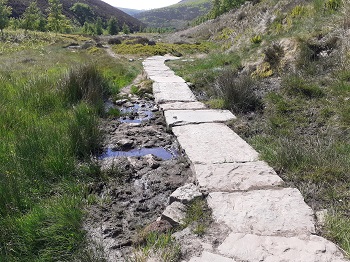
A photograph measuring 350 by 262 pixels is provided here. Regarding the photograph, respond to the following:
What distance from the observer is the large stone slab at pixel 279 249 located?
149 centimetres

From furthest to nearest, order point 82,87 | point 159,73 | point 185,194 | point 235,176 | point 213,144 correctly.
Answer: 1. point 159,73
2. point 82,87
3. point 213,144
4. point 235,176
5. point 185,194

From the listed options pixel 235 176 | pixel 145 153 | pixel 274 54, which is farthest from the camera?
pixel 274 54

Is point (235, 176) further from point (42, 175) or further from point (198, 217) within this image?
point (42, 175)

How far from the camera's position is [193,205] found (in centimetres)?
201

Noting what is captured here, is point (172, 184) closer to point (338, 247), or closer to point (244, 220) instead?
point (244, 220)

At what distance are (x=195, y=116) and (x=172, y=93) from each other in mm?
1427

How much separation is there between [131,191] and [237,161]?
909 mm

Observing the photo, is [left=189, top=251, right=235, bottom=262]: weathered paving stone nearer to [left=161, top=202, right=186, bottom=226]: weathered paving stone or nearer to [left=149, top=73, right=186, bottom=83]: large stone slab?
[left=161, top=202, right=186, bottom=226]: weathered paving stone

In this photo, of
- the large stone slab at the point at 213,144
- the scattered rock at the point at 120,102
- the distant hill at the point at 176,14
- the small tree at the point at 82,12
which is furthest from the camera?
the distant hill at the point at 176,14

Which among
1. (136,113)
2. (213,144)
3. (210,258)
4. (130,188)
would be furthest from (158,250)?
(136,113)

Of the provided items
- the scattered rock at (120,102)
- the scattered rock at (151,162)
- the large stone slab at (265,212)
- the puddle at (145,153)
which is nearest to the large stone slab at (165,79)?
the scattered rock at (120,102)

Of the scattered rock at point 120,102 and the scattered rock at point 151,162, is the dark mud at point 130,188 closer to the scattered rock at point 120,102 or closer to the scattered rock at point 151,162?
the scattered rock at point 151,162

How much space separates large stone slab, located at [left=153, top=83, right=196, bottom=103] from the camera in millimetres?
4867

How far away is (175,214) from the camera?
191 cm
